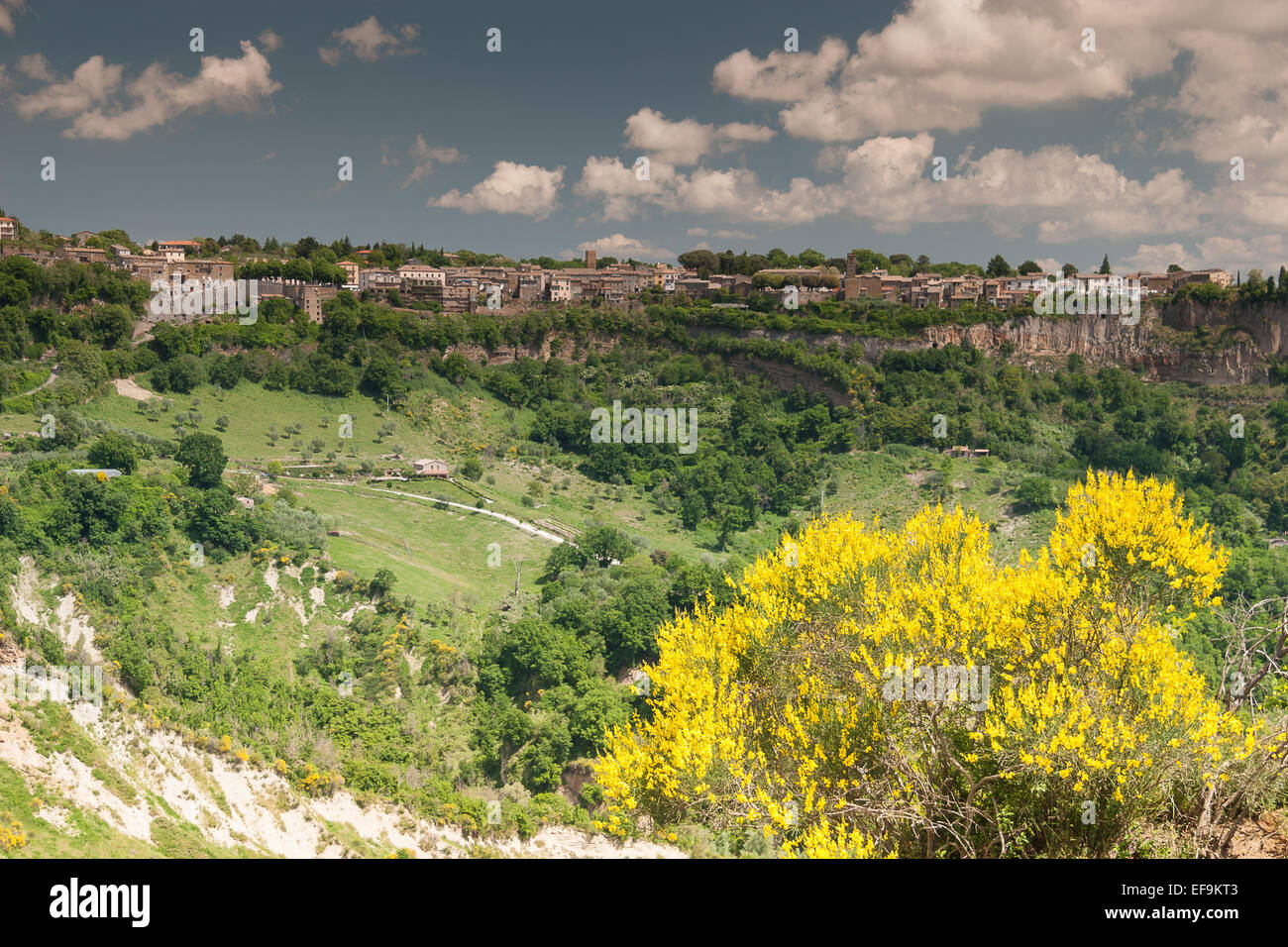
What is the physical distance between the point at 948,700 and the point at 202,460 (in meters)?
32.2

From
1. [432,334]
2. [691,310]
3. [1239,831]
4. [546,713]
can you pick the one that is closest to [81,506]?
[546,713]

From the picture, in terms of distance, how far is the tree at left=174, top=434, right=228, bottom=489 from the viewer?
111ft

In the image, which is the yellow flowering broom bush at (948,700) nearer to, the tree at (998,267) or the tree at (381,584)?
the tree at (381,584)

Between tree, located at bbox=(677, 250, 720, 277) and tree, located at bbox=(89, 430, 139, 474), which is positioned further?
tree, located at bbox=(677, 250, 720, 277)

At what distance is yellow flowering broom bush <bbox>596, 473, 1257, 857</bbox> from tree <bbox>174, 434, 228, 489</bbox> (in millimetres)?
26546

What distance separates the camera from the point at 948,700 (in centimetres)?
928

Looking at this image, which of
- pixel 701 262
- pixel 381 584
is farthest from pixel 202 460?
pixel 701 262

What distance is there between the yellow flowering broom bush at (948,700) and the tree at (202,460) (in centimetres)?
2655

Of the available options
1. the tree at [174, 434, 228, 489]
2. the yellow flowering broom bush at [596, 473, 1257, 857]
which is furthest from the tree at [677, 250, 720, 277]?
the yellow flowering broom bush at [596, 473, 1257, 857]

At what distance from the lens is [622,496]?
4947 centimetres

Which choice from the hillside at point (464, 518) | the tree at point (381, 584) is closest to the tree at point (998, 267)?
the hillside at point (464, 518)

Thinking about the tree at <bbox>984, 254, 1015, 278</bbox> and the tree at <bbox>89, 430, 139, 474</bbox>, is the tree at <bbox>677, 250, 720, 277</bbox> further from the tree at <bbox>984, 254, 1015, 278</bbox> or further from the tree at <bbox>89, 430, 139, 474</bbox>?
the tree at <bbox>89, 430, 139, 474</bbox>
